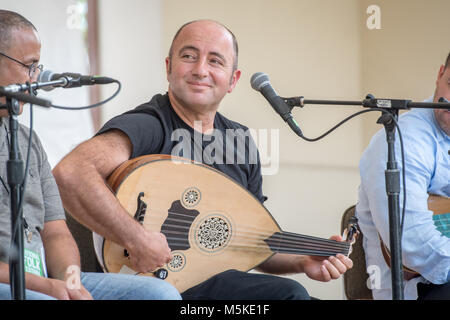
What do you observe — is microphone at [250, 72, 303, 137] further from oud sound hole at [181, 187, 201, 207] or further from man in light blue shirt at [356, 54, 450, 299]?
man in light blue shirt at [356, 54, 450, 299]

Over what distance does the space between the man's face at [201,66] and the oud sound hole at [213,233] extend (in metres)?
0.44

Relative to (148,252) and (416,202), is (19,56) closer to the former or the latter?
(148,252)

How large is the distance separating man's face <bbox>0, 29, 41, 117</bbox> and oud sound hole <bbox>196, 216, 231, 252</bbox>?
2.30 feet

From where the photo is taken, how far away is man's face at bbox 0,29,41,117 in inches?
66.9

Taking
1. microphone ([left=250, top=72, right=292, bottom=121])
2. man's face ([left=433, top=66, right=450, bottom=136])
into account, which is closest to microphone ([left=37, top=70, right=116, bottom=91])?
microphone ([left=250, top=72, right=292, bottom=121])

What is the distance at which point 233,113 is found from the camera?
3.61 metres

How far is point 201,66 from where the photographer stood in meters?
2.18

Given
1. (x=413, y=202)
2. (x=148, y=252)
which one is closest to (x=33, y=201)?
(x=148, y=252)

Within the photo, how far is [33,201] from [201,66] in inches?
32.1

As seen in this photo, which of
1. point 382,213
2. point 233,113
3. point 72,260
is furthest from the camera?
point 233,113

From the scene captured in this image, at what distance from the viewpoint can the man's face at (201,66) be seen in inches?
85.1
